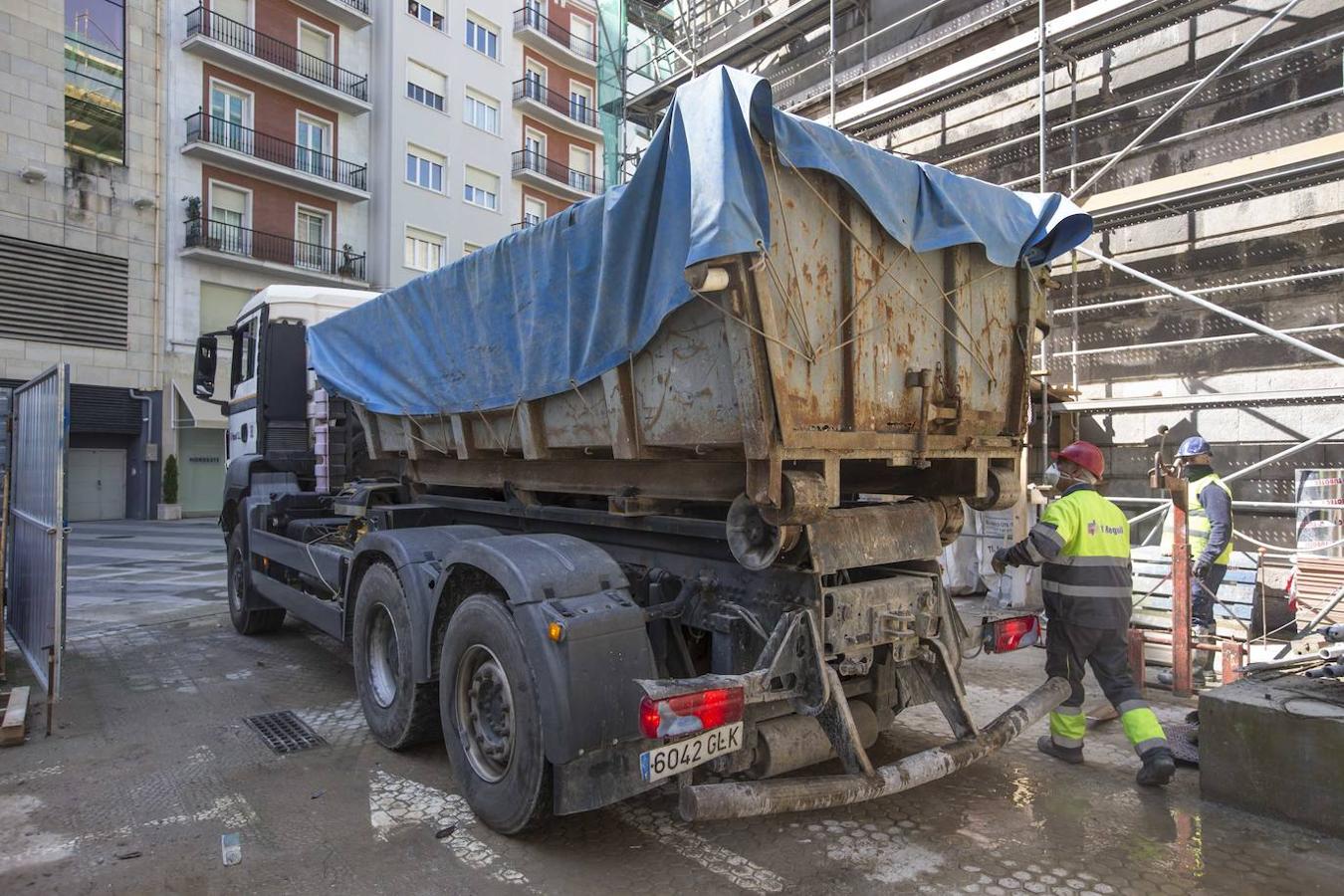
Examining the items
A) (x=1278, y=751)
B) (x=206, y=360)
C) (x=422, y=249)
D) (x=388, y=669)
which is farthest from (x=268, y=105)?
(x=1278, y=751)

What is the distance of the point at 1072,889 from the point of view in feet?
10.3

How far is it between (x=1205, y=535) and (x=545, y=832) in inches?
228

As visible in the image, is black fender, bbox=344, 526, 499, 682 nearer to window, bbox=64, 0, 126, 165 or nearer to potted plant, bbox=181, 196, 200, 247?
potted plant, bbox=181, 196, 200, 247

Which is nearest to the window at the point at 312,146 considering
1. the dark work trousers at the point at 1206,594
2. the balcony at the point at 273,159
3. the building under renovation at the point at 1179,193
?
the balcony at the point at 273,159

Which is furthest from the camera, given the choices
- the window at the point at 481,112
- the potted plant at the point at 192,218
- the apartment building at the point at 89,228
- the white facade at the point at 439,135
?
the window at the point at 481,112

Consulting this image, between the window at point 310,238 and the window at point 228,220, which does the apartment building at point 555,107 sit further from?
the window at point 228,220

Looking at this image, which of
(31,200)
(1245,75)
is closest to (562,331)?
(1245,75)

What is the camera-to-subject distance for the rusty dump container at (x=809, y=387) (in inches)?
121

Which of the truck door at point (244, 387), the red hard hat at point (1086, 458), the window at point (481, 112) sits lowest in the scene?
the red hard hat at point (1086, 458)

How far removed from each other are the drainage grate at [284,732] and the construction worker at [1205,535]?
6.22 m

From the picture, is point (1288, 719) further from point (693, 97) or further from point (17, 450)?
point (17, 450)

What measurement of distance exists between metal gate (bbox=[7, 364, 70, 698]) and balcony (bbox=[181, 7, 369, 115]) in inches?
813

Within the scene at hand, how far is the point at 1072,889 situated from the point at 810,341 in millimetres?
2346

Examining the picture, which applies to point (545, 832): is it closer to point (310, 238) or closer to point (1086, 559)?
point (1086, 559)
